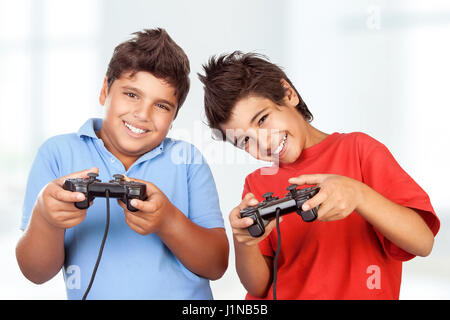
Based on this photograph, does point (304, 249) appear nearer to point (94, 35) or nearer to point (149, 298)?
point (149, 298)

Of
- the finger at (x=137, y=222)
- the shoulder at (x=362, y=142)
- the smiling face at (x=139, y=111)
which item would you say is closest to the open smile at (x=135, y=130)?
the smiling face at (x=139, y=111)

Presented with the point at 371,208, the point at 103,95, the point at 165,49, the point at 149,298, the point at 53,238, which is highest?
the point at 165,49

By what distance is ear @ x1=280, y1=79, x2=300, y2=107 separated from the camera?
113cm

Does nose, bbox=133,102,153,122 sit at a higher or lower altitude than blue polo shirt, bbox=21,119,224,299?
higher

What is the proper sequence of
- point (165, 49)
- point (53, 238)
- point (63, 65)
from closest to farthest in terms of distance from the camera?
1. point (53, 238)
2. point (165, 49)
3. point (63, 65)

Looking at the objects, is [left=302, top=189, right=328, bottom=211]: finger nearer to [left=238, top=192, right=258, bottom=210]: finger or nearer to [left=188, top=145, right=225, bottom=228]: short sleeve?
[left=238, top=192, right=258, bottom=210]: finger

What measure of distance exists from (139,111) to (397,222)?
557mm

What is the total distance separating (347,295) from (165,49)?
65cm

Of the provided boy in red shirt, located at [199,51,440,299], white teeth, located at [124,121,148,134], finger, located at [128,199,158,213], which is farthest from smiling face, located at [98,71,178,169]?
finger, located at [128,199,158,213]

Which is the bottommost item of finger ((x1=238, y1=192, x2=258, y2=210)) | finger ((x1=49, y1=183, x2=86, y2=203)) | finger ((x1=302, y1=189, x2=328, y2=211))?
finger ((x1=238, y1=192, x2=258, y2=210))

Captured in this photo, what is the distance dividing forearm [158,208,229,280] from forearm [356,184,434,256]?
0.32 metres

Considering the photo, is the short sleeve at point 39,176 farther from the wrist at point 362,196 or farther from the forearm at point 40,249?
the wrist at point 362,196

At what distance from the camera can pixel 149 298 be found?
981 millimetres

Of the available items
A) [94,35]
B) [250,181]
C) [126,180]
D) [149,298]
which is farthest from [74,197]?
[94,35]
